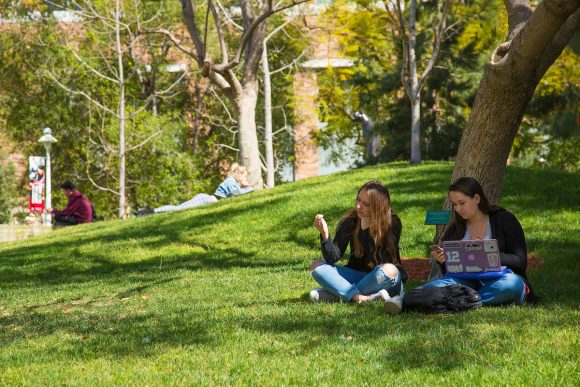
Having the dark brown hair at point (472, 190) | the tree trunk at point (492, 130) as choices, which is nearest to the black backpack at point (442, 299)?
the dark brown hair at point (472, 190)

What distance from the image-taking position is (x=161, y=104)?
129 feet

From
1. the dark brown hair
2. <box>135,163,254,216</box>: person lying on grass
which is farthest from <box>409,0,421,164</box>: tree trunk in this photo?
the dark brown hair

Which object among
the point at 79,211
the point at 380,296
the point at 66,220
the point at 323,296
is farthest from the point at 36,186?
the point at 380,296

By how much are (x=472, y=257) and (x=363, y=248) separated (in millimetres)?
1220

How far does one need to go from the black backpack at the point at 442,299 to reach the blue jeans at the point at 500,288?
0.10 m

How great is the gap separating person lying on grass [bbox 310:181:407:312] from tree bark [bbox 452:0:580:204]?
1786 mm

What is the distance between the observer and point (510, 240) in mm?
7145

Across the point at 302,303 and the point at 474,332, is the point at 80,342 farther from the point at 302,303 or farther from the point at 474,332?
the point at 474,332

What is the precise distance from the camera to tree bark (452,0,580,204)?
26.9 ft

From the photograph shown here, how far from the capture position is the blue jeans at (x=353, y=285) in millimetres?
7577

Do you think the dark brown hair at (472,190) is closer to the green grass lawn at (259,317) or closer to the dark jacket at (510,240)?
the dark jacket at (510,240)

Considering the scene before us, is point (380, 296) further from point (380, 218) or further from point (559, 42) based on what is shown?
point (559, 42)

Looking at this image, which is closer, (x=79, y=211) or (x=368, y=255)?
(x=368, y=255)

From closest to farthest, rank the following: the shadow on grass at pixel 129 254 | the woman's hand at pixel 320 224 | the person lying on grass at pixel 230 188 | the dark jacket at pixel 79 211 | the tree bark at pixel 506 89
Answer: the woman's hand at pixel 320 224
the tree bark at pixel 506 89
the shadow on grass at pixel 129 254
the person lying on grass at pixel 230 188
the dark jacket at pixel 79 211
